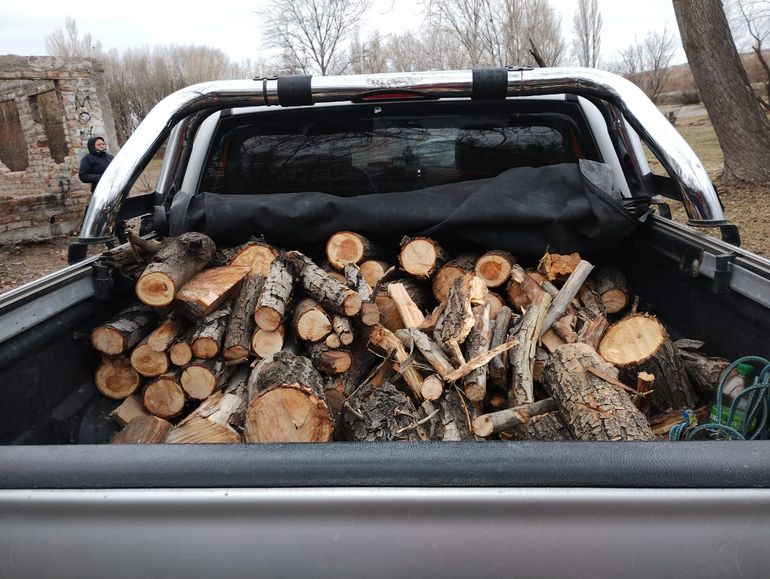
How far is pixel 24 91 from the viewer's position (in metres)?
11.3

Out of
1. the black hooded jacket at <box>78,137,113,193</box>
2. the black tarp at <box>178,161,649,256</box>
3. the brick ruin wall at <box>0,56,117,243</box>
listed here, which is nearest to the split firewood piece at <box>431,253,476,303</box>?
the black tarp at <box>178,161,649,256</box>

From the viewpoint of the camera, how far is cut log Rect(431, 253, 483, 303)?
3000 mm

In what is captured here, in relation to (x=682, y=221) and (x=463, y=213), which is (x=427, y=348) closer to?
(x=463, y=213)

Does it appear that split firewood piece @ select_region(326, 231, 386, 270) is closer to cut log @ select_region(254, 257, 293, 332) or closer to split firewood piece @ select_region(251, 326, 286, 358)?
cut log @ select_region(254, 257, 293, 332)

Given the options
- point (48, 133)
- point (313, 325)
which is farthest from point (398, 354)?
point (48, 133)

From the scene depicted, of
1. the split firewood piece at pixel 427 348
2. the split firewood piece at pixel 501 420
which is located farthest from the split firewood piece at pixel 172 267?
the split firewood piece at pixel 501 420

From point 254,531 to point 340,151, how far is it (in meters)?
2.59

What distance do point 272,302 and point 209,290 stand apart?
30cm

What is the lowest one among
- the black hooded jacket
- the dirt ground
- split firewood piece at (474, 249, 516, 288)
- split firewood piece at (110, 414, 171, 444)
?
the dirt ground

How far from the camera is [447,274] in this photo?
9.89ft

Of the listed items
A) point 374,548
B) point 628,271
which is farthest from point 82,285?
point 628,271

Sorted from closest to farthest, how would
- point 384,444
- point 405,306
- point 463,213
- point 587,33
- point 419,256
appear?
point 384,444 < point 405,306 < point 463,213 < point 419,256 < point 587,33

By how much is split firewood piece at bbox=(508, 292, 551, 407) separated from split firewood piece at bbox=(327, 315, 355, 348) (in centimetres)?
64

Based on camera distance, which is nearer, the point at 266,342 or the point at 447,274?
the point at 266,342
